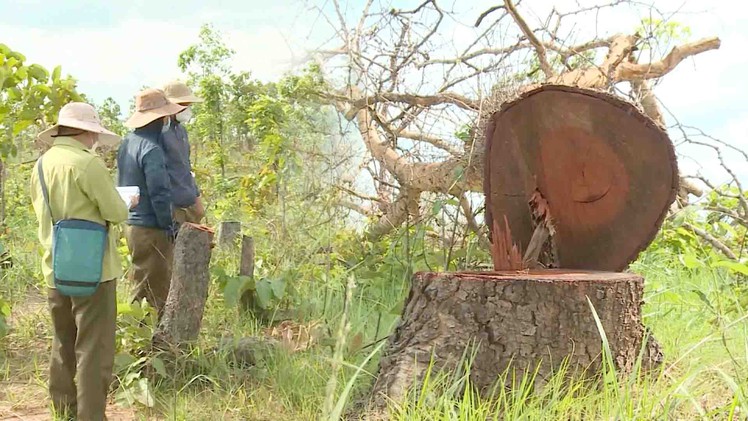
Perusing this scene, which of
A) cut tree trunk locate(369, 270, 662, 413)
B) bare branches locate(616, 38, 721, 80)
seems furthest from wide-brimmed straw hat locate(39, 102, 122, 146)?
bare branches locate(616, 38, 721, 80)

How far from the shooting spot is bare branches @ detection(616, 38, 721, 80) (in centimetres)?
551

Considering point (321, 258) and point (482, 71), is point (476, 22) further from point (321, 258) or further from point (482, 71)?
point (321, 258)

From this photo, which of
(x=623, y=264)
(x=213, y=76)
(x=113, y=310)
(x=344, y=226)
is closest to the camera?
(x=113, y=310)

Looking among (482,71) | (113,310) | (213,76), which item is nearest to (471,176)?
(482,71)

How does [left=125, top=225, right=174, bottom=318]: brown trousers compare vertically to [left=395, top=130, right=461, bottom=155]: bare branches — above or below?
below

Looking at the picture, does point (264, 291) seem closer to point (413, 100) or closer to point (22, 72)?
point (413, 100)

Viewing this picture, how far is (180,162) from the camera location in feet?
15.5

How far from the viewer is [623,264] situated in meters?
3.83

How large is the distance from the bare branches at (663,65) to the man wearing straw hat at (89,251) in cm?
374

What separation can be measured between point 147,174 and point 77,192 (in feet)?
3.93

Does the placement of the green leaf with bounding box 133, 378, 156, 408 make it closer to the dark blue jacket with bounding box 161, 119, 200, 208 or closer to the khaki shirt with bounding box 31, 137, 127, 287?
the khaki shirt with bounding box 31, 137, 127, 287

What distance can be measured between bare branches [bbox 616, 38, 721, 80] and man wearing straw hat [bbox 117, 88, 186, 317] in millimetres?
3192

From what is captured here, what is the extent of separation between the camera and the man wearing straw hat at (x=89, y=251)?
131 inches

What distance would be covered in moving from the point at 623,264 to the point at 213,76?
6167mm
